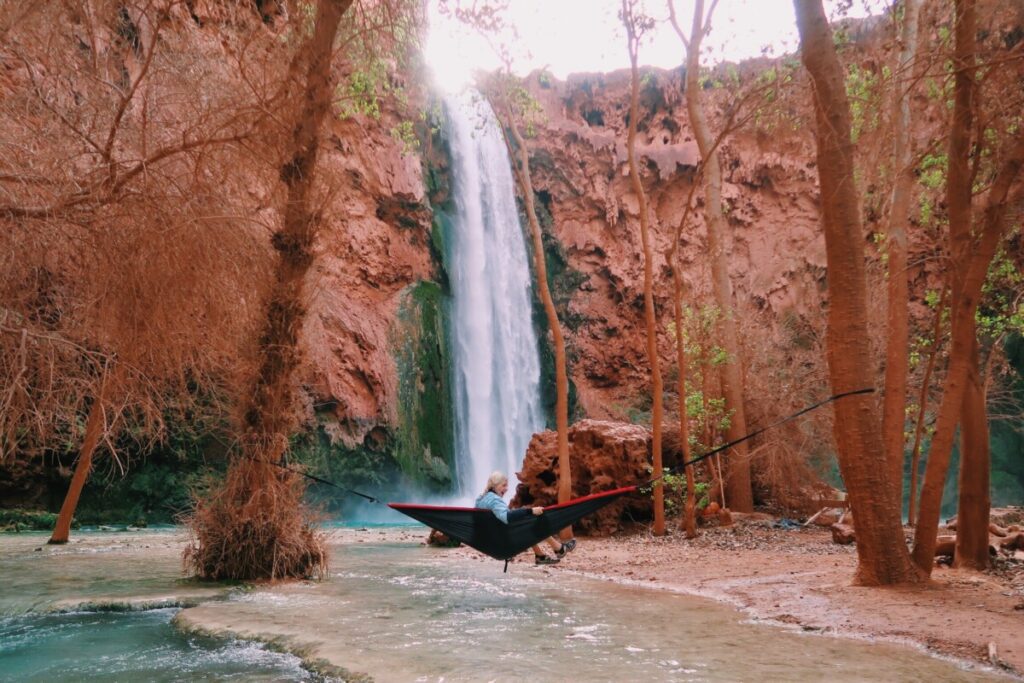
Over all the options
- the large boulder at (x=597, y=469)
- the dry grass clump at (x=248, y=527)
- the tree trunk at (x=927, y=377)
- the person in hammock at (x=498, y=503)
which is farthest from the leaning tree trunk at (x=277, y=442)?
the tree trunk at (x=927, y=377)

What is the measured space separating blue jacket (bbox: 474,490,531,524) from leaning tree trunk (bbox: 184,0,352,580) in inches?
→ 74.8

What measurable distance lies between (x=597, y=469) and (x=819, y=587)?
20.2 ft

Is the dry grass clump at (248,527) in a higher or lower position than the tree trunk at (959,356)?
lower

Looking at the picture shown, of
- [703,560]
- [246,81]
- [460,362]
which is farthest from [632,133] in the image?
[460,362]

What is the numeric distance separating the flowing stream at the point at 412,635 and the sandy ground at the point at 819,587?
0.33 m

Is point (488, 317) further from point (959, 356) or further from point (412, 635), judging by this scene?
point (412, 635)

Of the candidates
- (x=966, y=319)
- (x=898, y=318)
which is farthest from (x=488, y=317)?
(x=966, y=319)

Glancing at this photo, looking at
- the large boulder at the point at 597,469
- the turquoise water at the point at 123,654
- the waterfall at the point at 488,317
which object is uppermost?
the waterfall at the point at 488,317

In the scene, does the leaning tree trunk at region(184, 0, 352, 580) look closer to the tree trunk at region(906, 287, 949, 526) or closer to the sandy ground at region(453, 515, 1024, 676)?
the sandy ground at region(453, 515, 1024, 676)

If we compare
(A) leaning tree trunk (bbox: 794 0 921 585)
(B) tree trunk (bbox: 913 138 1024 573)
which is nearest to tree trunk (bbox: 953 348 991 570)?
(B) tree trunk (bbox: 913 138 1024 573)

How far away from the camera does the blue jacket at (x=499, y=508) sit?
571 cm

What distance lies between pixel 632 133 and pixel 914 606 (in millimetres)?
8679

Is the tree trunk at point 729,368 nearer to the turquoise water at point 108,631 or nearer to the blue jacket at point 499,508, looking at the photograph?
the blue jacket at point 499,508

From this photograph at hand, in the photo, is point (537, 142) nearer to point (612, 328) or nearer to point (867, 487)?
point (612, 328)
